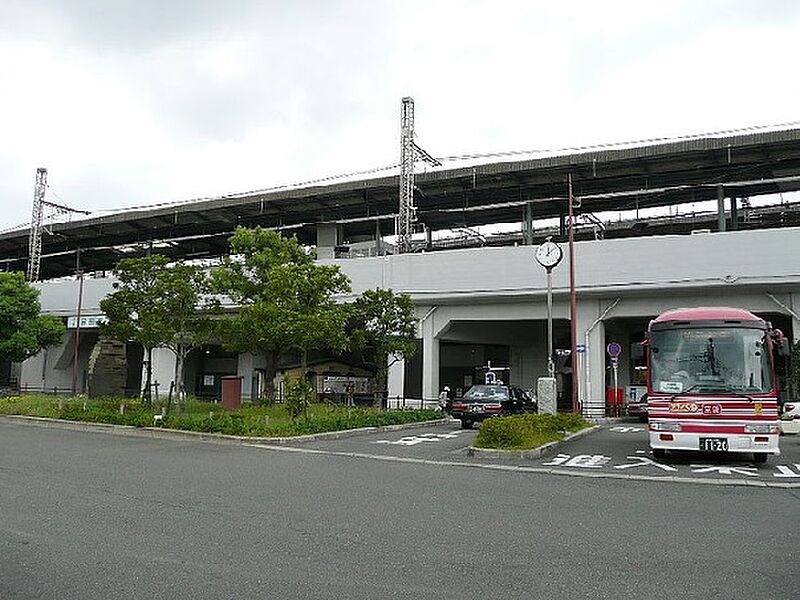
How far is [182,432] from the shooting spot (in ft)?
64.8

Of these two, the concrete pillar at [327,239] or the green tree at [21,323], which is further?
the concrete pillar at [327,239]

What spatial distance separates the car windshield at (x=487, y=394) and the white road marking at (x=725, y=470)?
11.4 meters

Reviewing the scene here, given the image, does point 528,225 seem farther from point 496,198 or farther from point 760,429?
point 760,429

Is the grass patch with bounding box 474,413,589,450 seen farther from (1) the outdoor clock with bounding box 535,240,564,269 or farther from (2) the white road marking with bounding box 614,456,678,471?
(1) the outdoor clock with bounding box 535,240,564,269

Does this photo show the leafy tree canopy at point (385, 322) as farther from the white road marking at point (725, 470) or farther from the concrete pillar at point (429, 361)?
the white road marking at point (725, 470)

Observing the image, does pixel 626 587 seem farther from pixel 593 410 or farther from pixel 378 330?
pixel 593 410

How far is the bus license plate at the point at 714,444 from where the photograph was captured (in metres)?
13.8

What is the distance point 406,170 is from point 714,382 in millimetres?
22204

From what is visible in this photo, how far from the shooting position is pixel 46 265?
Answer: 56.4 metres

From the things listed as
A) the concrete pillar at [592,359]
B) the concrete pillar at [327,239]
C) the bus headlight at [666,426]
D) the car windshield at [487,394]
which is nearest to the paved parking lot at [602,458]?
the bus headlight at [666,426]

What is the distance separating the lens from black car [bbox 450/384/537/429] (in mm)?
24797

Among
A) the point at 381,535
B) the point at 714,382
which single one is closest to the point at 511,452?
the point at 714,382

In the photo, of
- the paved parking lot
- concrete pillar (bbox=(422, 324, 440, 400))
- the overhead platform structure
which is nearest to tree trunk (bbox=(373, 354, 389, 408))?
concrete pillar (bbox=(422, 324, 440, 400))

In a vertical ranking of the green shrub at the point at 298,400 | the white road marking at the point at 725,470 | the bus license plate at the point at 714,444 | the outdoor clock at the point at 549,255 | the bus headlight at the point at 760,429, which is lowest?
the white road marking at the point at 725,470
